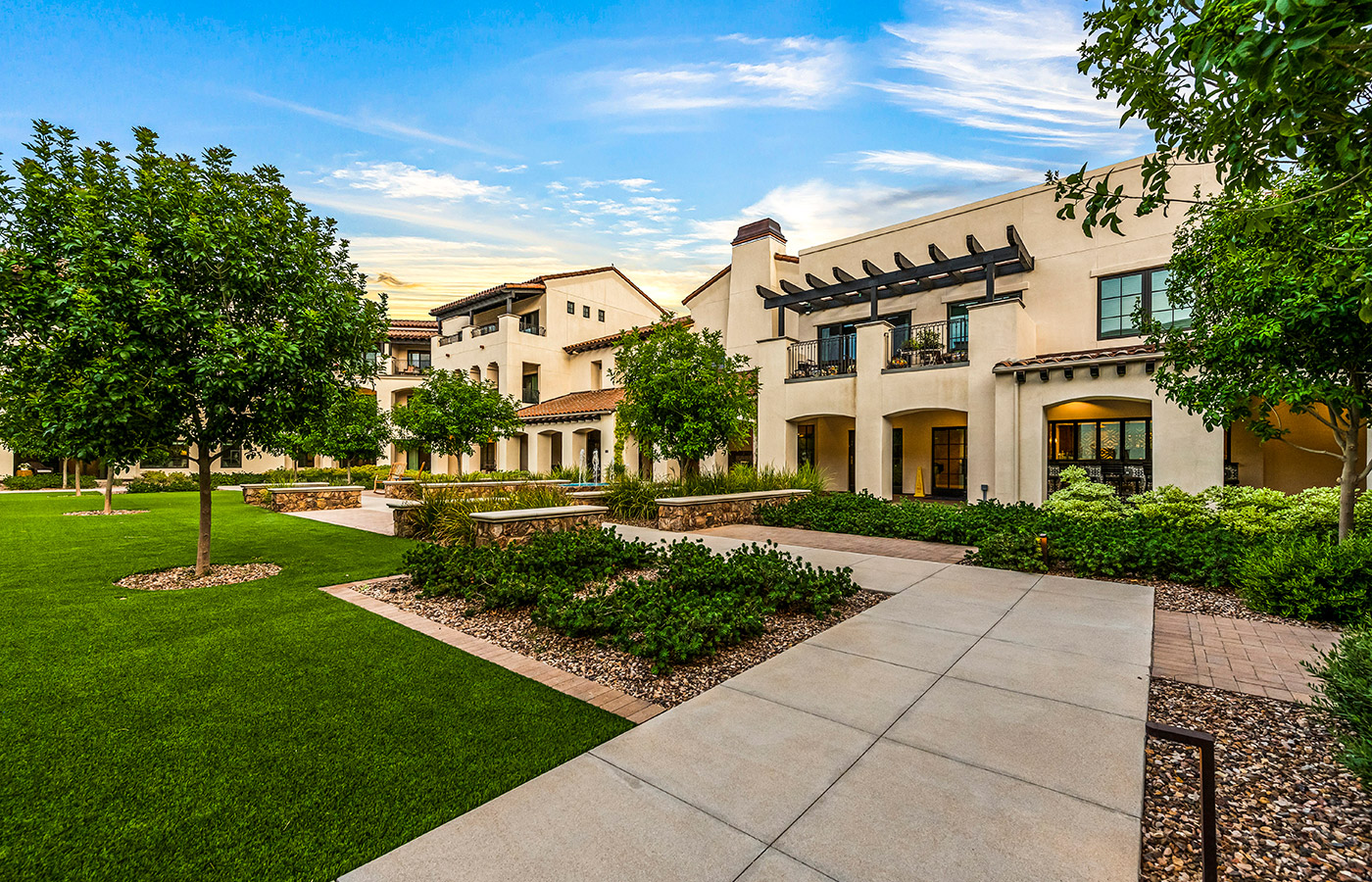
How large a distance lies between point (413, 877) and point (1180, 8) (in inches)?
203

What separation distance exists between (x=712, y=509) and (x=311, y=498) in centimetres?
1266

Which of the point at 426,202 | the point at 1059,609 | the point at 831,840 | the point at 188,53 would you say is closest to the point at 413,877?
the point at 831,840

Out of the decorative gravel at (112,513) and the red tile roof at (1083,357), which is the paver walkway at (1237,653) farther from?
the decorative gravel at (112,513)

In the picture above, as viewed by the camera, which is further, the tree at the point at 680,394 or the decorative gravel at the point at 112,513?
the decorative gravel at the point at 112,513

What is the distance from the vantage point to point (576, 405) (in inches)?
990

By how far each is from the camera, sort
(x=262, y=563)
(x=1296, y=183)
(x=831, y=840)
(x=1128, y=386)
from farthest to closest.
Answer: (x=1128, y=386) → (x=262, y=563) → (x=1296, y=183) → (x=831, y=840)

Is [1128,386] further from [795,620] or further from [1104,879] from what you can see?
[1104,879]

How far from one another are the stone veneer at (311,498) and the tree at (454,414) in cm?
327

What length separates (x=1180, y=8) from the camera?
2.79m

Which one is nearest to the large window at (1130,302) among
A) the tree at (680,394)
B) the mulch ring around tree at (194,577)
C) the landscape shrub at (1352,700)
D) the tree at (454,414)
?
the tree at (680,394)

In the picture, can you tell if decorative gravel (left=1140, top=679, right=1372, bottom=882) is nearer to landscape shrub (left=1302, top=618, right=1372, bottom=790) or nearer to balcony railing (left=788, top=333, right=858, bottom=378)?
landscape shrub (left=1302, top=618, right=1372, bottom=790)

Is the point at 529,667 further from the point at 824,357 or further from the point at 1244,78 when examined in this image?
Answer: the point at 824,357

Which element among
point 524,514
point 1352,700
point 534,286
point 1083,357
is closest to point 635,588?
point 524,514

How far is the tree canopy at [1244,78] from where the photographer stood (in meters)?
1.81
